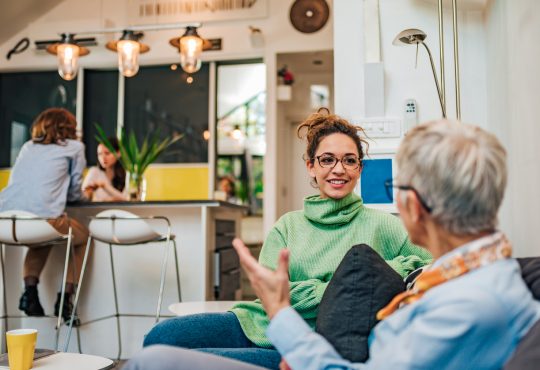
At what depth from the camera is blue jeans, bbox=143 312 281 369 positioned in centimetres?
140

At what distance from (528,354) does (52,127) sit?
3.25 m

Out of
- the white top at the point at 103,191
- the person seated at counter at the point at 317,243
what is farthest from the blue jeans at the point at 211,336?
the white top at the point at 103,191

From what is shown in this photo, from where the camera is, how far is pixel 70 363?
153 centimetres

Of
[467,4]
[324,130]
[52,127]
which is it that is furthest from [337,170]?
[52,127]

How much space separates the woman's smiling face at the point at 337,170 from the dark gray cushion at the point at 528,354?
87 centimetres

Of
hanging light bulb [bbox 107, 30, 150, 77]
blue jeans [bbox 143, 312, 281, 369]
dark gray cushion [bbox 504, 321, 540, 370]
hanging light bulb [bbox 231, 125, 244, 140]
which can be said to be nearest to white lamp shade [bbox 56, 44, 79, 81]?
hanging light bulb [bbox 107, 30, 150, 77]

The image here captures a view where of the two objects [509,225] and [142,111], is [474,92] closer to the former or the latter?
[509,225]

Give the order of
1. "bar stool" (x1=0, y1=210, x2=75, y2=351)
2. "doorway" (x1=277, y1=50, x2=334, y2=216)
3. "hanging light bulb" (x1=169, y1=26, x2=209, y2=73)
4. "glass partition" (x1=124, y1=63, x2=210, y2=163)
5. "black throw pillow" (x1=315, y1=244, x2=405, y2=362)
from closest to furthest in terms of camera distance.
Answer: "black throw pillow" (x1=315, y1=244, x2=405, y2=362) < "bar stool" (x1=0, y1=210, x2=75, y2=351) < "hanging light bulb" (x1=169, y1=26, x2=209, y2=73) < "glass partition" (x1=124, y1=63, x2=210, y2=163) < "doorway" (x1=277, y1=50, x2=334, y2=216)

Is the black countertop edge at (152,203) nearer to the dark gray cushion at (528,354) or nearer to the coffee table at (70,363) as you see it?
the coffee table at (70,363)

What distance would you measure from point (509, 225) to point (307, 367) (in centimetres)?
142

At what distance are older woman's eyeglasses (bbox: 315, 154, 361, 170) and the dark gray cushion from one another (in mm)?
899

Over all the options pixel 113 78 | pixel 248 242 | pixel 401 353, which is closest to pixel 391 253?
pixel 401 353

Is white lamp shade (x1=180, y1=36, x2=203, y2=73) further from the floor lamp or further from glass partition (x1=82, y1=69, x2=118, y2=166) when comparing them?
the floor lamp

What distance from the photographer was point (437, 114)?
2.39 metres
